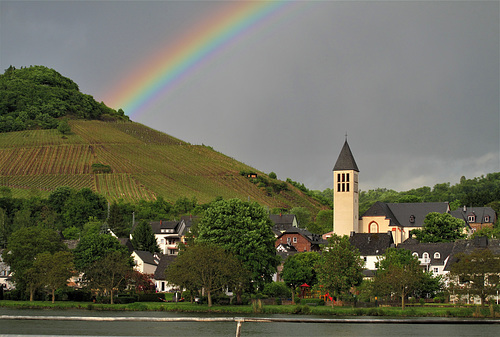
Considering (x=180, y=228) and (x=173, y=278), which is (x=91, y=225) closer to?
(x=180, y=228)

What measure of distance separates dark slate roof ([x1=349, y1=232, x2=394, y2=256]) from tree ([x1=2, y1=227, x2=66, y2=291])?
56384 mm

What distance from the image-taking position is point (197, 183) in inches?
7721

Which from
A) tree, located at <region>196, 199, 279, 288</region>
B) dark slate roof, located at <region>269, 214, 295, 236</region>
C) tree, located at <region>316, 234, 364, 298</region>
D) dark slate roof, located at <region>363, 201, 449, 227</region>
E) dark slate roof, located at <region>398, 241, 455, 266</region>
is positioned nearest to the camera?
tree, located at <region>316, 234, 364, 298</region>

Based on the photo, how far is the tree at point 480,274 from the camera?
69062mm

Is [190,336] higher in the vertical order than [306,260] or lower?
lower

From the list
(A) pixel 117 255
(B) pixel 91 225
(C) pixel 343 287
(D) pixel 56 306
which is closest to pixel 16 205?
(B) pixel 91 225

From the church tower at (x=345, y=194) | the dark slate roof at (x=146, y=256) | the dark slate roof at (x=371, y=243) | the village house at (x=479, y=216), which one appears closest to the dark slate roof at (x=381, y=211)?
the church tower at (x=345, y=194)

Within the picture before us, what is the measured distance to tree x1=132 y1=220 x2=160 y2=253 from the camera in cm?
13150

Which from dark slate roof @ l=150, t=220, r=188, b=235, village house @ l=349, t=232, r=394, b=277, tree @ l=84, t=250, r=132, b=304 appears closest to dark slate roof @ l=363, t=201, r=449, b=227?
village house @ l=349, t=232, r=394, b=277

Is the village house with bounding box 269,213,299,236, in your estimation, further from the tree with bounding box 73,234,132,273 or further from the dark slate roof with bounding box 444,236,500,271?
the tree with bounding box 73,234,132,273

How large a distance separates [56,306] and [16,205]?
89.9 m

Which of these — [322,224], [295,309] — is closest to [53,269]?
[295,309]

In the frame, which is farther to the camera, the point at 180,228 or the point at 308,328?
the point at 180,228

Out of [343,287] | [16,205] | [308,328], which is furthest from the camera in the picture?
[16,205]
